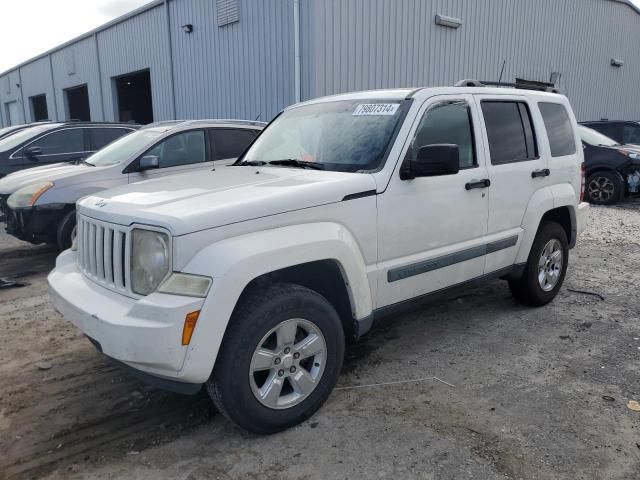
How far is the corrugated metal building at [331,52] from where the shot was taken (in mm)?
11094

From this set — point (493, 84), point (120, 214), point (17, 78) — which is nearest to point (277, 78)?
point (493, 84)

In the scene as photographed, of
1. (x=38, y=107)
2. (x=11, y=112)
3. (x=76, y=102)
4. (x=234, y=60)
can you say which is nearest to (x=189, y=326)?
(x=234, y=60)

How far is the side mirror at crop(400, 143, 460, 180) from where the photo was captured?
10.6 feet

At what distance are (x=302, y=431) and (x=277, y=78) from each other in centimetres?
1000

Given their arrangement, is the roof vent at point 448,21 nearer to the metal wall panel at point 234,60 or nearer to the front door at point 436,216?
the metal wall panel at point 234,60

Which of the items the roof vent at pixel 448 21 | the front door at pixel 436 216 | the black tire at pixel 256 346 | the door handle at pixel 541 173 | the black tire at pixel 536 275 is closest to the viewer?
the black tire at pixel 256 346

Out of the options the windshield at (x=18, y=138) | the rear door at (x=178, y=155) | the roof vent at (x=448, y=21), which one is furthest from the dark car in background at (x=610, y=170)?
the windshield at (x=18, y=138)

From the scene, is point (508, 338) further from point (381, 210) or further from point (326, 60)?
point (326, 60)

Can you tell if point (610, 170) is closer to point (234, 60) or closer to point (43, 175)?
point (234, 60)

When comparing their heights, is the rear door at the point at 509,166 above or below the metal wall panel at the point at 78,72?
below

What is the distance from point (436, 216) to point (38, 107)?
31.4m

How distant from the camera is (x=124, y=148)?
22.8ft

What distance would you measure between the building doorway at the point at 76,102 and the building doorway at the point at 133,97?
2699mm

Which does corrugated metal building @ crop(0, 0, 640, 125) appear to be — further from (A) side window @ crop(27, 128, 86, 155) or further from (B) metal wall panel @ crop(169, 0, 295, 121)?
(A) side window @ crop(27, 128, 86, 155)
